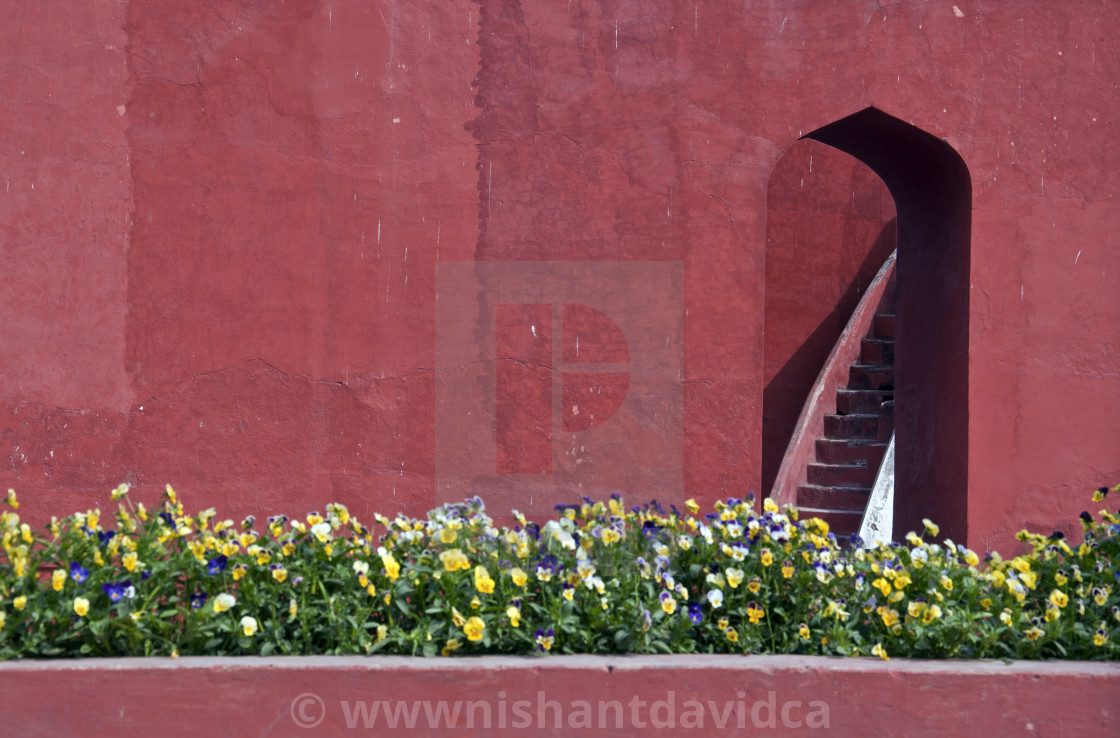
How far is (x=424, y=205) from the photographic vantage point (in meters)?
5.16

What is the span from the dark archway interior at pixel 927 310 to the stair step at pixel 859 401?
2.25 meters

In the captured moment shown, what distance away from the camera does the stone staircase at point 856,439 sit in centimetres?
783

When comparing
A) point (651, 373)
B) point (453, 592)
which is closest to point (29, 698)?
point (453, 592)

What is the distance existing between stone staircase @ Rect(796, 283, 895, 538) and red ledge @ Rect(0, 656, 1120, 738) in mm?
4970

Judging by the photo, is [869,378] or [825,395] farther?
[869,378]

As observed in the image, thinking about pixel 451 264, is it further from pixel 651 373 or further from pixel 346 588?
pixel 346 588

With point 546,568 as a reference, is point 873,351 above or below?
above

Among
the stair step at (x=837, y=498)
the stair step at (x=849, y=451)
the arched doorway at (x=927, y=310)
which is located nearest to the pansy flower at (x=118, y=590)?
the arched doorway at (x=927, y=310)

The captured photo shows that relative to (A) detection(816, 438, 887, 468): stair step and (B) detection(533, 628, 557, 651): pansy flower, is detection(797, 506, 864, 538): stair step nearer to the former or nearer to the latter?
(A) detection(816, 438, 887, 468): stair step

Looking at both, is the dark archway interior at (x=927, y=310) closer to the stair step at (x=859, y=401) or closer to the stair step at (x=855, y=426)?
the stair step at (x=855, y=426)

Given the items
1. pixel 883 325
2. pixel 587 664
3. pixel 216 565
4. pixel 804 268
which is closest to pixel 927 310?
pixel 804 268

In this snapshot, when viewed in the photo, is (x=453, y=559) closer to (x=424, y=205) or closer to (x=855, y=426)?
(x=424, y=205)

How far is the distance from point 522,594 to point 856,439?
6.26m

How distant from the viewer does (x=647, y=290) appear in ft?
16.9
